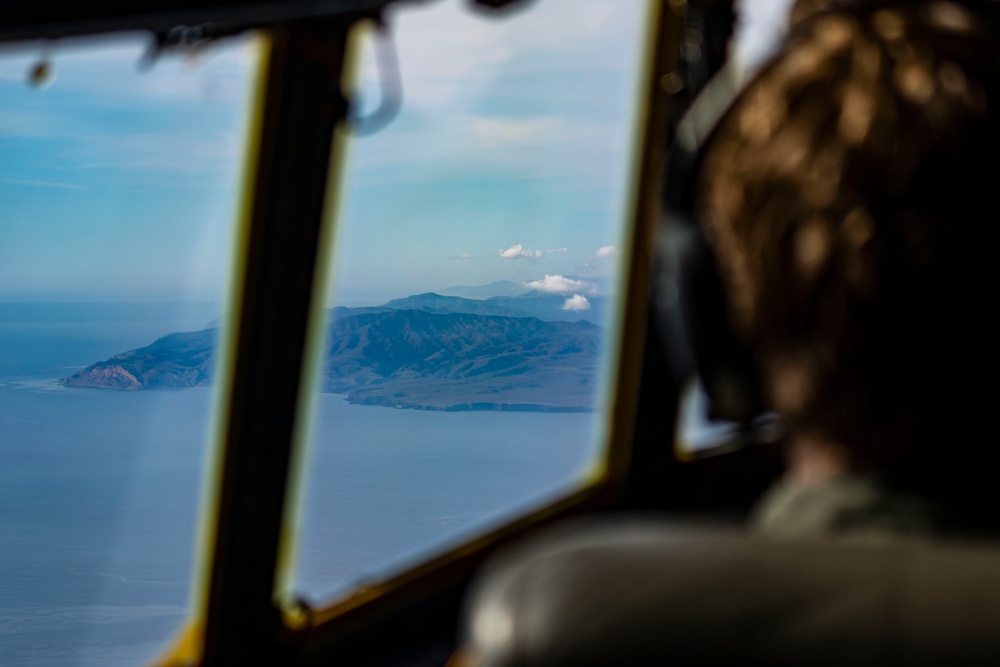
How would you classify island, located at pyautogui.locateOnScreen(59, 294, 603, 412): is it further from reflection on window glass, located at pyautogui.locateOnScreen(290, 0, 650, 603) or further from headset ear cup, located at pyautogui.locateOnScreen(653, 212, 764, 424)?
headset ear cup, located at pyautogui.locateOnScreen(653, 212, 764, 424)

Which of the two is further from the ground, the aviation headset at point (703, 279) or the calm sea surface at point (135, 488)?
the aviation headset at point (703, 279)

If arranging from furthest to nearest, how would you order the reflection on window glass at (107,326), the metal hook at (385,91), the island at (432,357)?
the metal hook at (385,91)
the island at (432,357)
the reflection on window glass at (107,326)

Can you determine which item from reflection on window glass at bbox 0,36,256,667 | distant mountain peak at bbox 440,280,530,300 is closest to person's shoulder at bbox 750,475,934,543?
reflection on window glass at bbox 0,36,256,667

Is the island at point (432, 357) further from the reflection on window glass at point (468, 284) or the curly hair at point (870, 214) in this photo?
the curly hair at point (870, 214)

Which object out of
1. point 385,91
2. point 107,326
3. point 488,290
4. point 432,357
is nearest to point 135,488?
point 107,326

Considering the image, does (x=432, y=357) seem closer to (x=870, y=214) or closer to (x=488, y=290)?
(x=488, y=290)

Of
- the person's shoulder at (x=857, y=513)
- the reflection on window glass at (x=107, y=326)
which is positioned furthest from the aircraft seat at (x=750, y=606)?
the reflection on window glass at (x=107, y=326)

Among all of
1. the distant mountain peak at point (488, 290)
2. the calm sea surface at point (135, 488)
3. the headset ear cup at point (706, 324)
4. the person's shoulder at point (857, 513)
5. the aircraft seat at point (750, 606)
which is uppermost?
the headset ear cup at point (706, 324)
